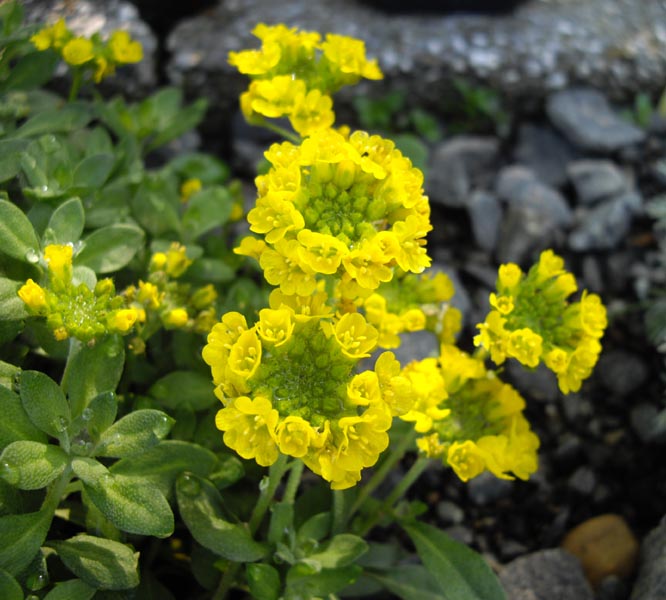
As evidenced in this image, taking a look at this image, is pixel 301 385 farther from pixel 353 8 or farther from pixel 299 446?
pixel 353 8

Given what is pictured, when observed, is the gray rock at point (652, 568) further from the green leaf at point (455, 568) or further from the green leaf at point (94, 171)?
the green leaf at point (94, 171)

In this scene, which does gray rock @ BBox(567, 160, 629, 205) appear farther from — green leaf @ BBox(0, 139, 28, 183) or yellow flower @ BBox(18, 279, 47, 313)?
yellow flower @ BBox(18, 279, 47, 313)

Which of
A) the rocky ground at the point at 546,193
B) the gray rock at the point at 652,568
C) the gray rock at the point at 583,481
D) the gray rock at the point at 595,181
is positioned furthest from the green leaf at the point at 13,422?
the gray rock at the point at 595,181

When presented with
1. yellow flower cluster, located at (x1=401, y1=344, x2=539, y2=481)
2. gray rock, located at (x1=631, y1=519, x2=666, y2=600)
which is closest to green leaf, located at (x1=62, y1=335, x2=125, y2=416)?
yellow flower cluster, located at (x1=401, y1=344, x2=539, y2=481)

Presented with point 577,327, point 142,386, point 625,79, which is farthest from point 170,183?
point 625,79

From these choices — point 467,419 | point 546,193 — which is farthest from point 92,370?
point 546,193
